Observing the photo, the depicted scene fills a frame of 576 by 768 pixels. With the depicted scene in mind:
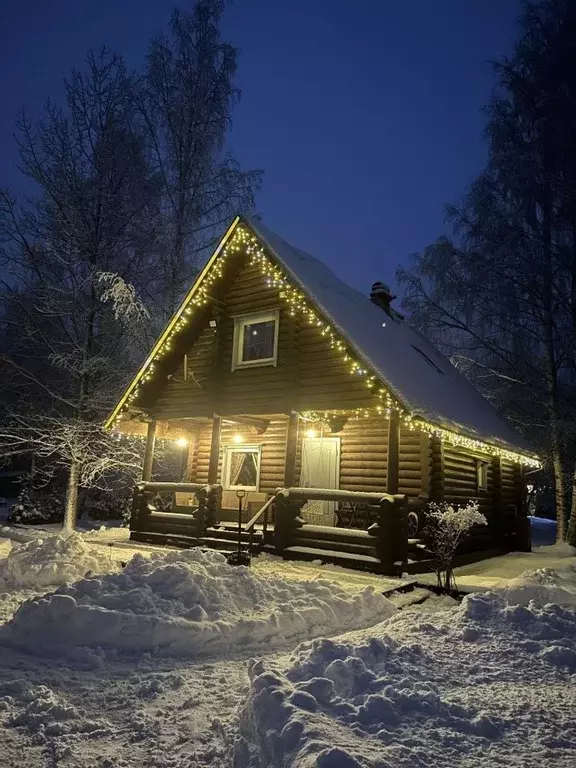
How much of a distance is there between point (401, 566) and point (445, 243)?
534 inches

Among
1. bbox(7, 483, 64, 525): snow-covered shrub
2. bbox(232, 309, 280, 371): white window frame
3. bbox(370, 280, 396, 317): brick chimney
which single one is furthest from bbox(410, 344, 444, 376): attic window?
bbox(7, 483, 64, 525): snow-covered shrub

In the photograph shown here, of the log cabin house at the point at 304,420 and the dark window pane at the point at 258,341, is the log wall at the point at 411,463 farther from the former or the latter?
the dark window pane at the point at 258,341

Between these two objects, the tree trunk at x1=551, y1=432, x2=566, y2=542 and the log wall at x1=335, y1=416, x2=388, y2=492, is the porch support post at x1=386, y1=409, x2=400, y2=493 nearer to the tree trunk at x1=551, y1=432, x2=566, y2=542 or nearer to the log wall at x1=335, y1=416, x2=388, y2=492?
the log wall at x1=335, y1=416, x2=388, y2=492

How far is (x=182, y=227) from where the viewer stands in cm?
1983

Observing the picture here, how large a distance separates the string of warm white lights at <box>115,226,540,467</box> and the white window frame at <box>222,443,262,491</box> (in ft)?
9.46

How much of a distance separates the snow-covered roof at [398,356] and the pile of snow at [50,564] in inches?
251

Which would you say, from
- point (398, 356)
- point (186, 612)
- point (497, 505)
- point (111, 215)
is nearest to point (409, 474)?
point (398, 356)

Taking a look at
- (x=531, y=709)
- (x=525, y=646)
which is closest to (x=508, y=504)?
(x=525, y=646)

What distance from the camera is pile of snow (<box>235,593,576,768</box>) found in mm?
2877

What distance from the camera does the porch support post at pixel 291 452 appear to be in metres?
11.9

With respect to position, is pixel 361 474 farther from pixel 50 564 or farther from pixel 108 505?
pixel 108 505

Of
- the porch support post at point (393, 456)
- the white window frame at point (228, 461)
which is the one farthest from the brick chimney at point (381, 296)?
the porch support post at point (393, 456)

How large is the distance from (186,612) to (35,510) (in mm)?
16565

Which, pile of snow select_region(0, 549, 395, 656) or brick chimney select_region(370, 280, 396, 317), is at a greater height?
brick chimney select_region(370, 280, 396, 317)
